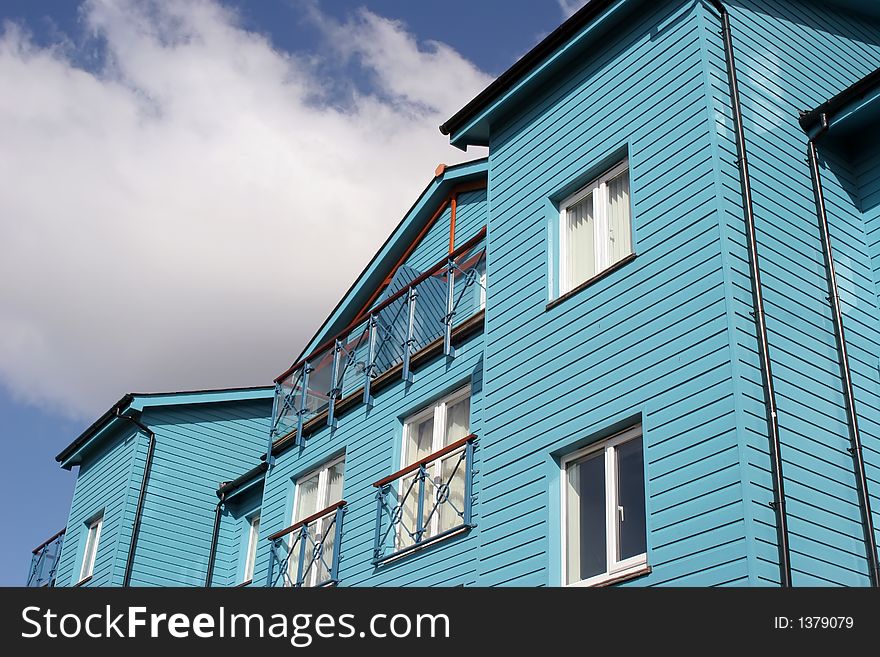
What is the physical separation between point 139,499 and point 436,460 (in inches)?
360

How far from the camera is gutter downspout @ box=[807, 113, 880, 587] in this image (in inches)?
353

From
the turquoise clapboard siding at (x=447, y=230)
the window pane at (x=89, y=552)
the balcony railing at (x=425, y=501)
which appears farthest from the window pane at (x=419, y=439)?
the window pane at (x=89, y=552)

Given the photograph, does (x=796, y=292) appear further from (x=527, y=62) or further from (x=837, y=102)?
(x=527, y=62)

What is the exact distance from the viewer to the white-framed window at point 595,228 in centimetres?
1110

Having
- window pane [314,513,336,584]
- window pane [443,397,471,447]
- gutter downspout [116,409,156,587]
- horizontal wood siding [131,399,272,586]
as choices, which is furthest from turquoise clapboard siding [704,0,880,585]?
horizontal wood siding [131,399,272,586]

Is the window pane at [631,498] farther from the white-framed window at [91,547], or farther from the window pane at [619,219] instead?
the white-framed window at [91,547]

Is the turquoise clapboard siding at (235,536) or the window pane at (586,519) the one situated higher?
the turquoise clapboard siding at (235,536)

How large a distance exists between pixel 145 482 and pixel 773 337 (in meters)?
14.6

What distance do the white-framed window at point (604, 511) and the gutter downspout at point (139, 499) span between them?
1208 cm

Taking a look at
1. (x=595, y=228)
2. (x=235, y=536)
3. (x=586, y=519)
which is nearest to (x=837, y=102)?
A: (x=595, y=228)

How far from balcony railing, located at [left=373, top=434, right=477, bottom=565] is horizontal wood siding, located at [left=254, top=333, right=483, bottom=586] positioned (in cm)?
13

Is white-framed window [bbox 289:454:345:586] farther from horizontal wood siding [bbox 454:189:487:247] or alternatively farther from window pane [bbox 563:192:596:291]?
window pane [bbox 563:192:596:291]

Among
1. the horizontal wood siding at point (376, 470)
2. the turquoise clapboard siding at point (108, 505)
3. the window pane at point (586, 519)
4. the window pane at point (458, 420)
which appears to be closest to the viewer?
the window pane at point (586, 519)
